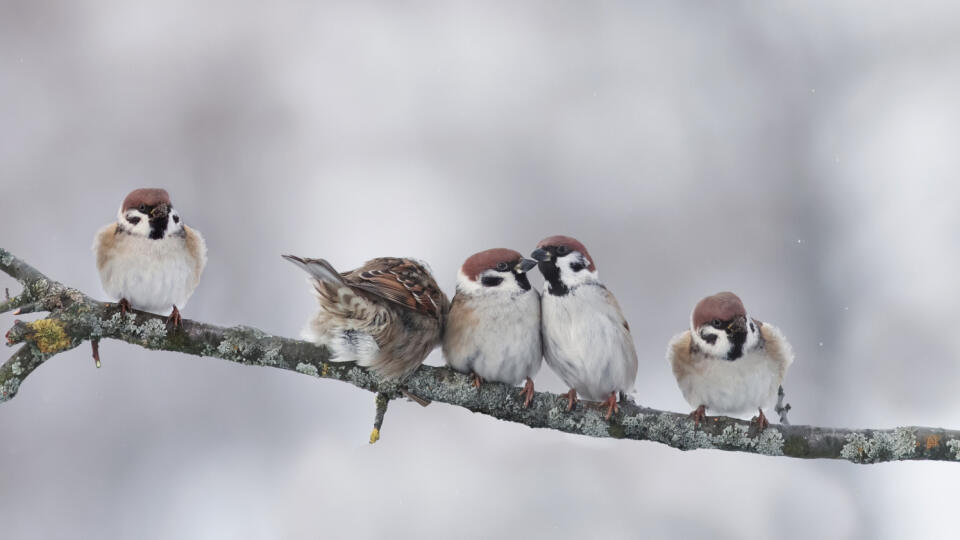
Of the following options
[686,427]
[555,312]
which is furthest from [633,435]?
[555,312]

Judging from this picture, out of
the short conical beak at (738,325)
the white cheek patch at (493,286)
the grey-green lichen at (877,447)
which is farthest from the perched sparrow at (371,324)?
the grey-green lichen at (877,447)

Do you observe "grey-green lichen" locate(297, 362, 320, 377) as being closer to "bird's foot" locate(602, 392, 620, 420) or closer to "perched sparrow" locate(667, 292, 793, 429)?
"bird's foot" locate(602, 392, 620, 420)

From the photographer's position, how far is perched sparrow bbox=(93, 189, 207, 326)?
2674 mm

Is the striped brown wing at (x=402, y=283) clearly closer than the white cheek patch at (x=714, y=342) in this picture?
Yes

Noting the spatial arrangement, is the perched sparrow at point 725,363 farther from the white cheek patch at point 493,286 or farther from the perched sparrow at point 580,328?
the white cheek patch at point 493,286

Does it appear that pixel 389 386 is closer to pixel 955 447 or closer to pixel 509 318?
pixel 509 318

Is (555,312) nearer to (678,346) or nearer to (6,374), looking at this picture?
(678,346)

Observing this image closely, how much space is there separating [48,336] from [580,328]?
1560 mm

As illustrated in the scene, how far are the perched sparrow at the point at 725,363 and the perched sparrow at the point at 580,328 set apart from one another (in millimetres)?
205

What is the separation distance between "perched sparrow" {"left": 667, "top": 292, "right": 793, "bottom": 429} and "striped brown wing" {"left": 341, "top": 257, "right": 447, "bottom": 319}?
0.83 m

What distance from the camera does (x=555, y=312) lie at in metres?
2.87

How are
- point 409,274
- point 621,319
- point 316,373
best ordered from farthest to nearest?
point 621,319
point 409,274
point 316,373

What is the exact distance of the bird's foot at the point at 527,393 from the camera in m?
2.59

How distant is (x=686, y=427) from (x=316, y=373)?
1.07 metres
